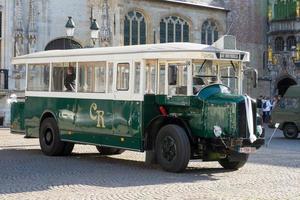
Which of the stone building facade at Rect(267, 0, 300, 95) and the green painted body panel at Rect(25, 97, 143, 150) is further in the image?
the stone building facade at Rect(267, 0, 300, 95)

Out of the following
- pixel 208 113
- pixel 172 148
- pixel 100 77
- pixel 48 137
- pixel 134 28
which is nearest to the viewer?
pixel 208 113

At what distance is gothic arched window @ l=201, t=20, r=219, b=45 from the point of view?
136ft

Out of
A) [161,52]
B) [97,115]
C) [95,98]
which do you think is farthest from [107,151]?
[161,52]

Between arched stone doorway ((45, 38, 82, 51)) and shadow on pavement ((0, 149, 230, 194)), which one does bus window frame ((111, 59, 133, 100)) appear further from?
arched stone doorway ((45, 38, 82, 51))

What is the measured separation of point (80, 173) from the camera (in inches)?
540

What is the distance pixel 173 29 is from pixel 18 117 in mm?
21743

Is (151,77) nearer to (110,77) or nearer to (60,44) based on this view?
(110,77)

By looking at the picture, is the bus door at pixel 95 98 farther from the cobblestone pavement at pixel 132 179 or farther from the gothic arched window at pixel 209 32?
the gothic arched window at pixel 209 32

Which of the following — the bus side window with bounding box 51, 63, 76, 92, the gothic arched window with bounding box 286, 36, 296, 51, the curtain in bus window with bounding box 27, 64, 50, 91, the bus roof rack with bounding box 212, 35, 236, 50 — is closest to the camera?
the bus roof rack with bounding box 212, 35, 236, 50

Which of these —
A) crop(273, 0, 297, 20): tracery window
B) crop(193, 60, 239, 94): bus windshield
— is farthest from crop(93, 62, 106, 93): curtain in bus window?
crop(273, 0, 297, 20): tracery window

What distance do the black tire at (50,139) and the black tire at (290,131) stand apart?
12.7 meters

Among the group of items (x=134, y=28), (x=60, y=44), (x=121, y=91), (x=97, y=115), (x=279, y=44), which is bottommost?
(x=97, y=115)

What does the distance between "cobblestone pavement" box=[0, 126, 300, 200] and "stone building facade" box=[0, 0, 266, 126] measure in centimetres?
1153

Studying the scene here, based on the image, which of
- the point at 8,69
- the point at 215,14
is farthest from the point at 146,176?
the point at 215,14
